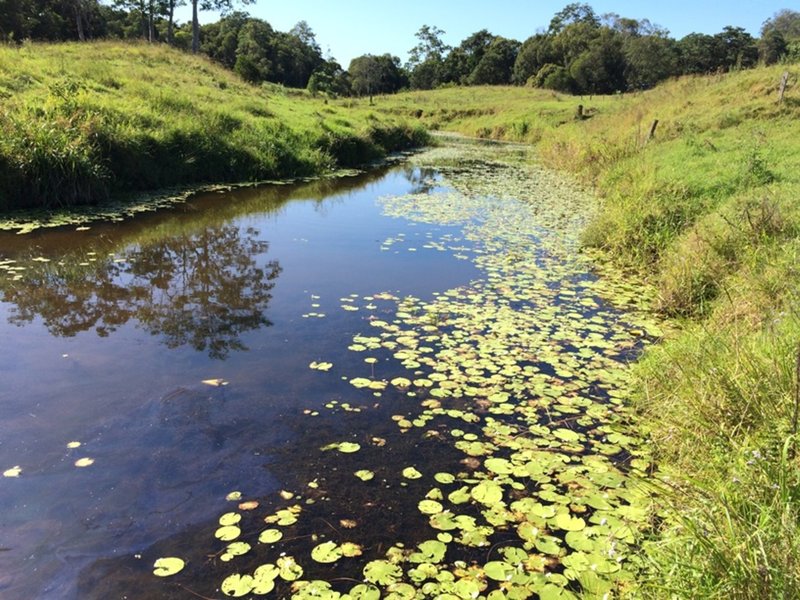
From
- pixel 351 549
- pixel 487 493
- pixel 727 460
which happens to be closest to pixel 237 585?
pixel 351 549

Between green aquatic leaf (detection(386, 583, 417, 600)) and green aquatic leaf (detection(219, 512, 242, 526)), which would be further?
green aquatic leaf (detection(219, 512, 242, 526))

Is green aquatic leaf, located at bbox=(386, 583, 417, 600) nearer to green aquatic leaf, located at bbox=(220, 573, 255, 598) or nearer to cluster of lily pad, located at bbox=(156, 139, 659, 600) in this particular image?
cluster of lily pad, located at bbox=(156, 139, 659, 600)

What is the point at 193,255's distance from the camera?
27.1 feet

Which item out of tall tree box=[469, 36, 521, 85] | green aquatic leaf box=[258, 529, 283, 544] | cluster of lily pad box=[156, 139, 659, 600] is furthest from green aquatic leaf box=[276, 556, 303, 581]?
tall tree box=[469, 36, 521, 85]

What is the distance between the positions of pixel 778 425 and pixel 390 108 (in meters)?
46.7

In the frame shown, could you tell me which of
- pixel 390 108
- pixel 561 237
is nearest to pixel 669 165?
pixel 561 237

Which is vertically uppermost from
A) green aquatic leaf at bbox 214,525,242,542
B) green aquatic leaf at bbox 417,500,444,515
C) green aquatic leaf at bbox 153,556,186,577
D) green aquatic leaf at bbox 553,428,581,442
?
green aquatic leaf at bbox 553,428,581,442

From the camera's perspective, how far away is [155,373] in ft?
15.4

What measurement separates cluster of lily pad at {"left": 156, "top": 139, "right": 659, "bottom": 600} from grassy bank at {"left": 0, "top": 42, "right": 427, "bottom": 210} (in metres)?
7.10

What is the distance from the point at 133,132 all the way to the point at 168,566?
10.9 meters

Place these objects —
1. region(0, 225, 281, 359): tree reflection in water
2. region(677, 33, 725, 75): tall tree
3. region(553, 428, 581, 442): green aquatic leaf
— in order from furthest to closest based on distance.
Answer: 1. region(677, 33, 725, 75): tall tree
2. region(0, 225, 281, 359): tree reflection in water
3. region(553, 428, 581, 442): green aquatic leaf

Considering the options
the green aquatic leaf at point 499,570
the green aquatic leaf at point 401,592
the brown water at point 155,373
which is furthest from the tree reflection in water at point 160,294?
the green aquatic leaf at point 499,570

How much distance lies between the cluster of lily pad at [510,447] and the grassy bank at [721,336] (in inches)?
12.4

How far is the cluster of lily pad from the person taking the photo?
273 cm
